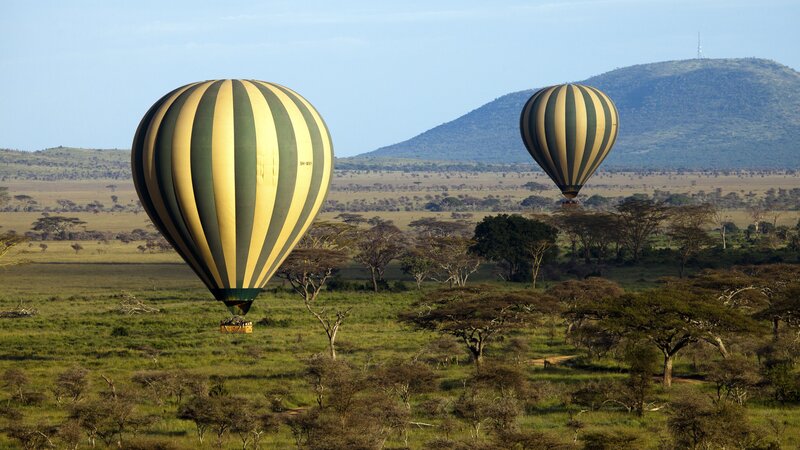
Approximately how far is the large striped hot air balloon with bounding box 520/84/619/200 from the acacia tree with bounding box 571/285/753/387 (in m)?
34.2

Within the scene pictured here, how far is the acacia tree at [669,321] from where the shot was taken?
4366cm

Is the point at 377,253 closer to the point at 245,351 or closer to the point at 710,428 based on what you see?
the point at 245,351

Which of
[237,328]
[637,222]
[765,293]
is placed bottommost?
[765,293]

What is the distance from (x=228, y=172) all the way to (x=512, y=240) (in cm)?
4713

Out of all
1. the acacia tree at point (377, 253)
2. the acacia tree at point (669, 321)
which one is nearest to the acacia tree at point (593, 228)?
→ the acacia tree at point (377, 253)

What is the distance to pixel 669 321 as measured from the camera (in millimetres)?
43656

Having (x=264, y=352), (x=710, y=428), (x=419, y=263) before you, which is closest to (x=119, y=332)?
(x=264, y=352)

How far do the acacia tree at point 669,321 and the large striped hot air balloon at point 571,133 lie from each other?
34199 mm

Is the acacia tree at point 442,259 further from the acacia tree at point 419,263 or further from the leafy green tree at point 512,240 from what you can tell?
the leafy green tree at point 512,240

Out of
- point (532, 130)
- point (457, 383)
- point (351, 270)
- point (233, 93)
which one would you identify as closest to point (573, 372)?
point (457, 383)

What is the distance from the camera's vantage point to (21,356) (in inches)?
2018

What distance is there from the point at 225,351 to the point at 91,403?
16078mm

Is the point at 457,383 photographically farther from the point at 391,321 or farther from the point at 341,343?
the point at 391,321

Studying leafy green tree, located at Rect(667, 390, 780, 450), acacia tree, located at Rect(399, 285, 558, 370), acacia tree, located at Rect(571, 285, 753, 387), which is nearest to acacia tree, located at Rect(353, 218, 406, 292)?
acacia tree, located at Rect(399, 285, 558, 370)
